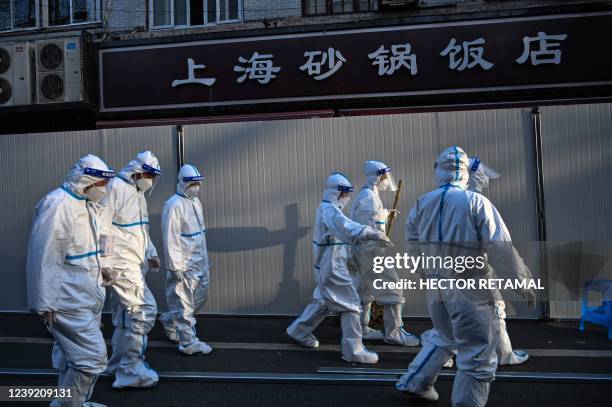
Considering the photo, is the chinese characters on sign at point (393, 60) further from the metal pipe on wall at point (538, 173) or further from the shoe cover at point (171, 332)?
the shoe cover at point (171, 332)

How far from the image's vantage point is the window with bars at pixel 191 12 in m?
11.4

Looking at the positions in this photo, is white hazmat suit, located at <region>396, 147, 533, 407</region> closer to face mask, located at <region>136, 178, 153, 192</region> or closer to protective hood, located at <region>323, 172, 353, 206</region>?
protective hood, located at <region>323, 172, 353, 206</region>

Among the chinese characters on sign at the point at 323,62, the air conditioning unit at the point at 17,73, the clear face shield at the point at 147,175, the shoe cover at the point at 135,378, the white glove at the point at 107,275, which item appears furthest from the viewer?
the air conditioning unit at the point at 17,73

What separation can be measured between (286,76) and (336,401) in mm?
7188

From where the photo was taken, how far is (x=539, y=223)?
7.74 metres

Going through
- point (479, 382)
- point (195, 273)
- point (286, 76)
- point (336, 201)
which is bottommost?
point (479, 382)

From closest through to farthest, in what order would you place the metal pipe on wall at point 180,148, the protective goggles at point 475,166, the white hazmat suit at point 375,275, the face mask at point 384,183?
the protective goggles at point 475,166
the white hazmat suit at point 375,275
the face mask at point 384,183
the metal pipe on wall at point 180,148

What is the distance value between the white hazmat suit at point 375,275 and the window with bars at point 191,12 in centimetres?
601

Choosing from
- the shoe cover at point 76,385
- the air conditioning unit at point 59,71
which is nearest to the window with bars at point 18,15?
the air conditioning unit at point 59,71

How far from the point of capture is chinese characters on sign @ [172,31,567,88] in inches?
383

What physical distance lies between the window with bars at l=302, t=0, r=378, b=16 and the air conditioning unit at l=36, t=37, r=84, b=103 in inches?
188

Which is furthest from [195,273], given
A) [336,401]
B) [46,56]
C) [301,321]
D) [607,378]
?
[46,56]

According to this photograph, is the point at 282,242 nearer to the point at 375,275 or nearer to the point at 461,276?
the point at 375,275

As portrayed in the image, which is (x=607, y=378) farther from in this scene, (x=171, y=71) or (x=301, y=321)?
(x=171, y=71)
